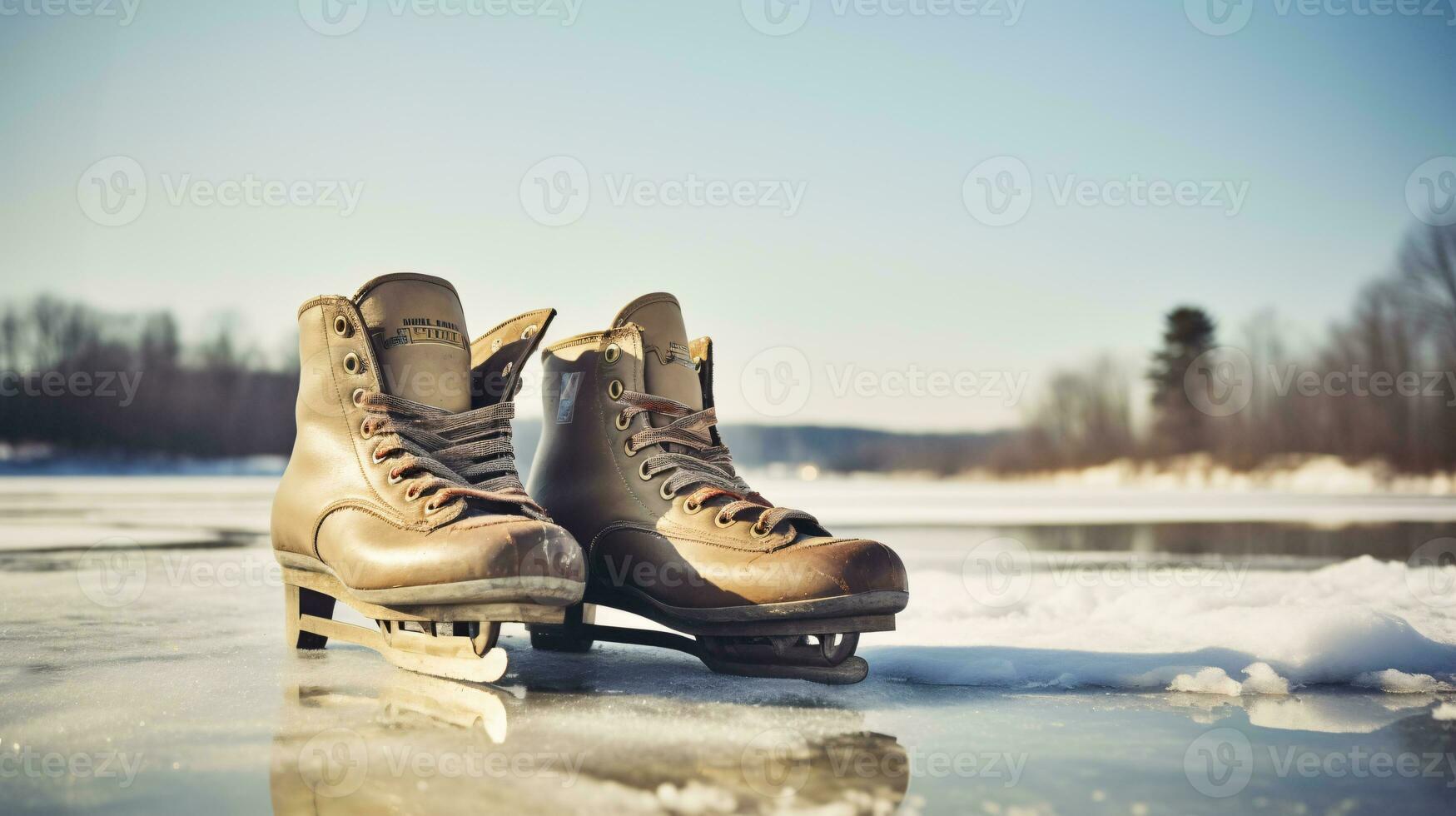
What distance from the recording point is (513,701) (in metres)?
1.81

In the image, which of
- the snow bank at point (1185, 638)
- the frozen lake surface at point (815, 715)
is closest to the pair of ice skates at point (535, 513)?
the frozen lake surface at point (815, 715)

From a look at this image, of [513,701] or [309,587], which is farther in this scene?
[309,587]

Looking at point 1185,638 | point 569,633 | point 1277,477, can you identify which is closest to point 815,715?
point 569,633

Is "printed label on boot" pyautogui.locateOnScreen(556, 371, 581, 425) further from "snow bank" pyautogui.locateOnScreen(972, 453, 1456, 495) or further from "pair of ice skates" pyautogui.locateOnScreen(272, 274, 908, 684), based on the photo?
"snow bank" pyautogui.locateOnScreen(972, 453, 1456, 495)

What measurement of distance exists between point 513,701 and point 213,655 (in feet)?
3.24

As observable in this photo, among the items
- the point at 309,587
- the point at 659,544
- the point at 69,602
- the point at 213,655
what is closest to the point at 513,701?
the point at 659,544

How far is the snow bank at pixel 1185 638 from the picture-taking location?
201 cm

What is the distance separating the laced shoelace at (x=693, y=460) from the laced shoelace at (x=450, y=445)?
11.4 inches

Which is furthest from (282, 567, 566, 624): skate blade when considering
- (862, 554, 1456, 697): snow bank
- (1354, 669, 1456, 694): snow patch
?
(1354, 669, 1456, 694): snow patch

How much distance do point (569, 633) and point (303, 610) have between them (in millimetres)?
671

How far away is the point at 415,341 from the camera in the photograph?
2188 millimetres

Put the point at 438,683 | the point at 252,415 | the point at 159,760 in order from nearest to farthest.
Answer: the point at 159,760 → the point at 438,683 → the point at 252,415

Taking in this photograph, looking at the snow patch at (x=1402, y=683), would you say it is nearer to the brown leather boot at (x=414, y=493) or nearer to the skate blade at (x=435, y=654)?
the brown leather boot at (x=414, y=493)

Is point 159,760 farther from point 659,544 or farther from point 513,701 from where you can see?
point 659,544
